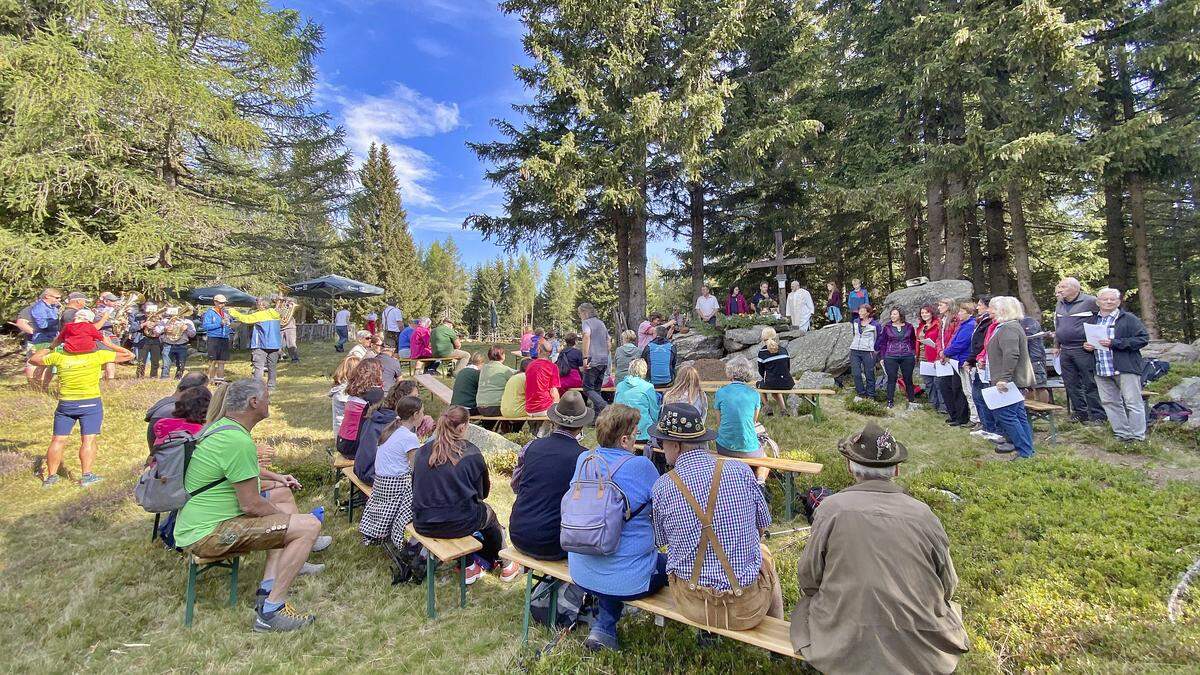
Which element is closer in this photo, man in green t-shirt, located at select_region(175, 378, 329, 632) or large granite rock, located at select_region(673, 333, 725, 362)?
man in green t-shirt, located at select_region(175, 378, 329, 632)

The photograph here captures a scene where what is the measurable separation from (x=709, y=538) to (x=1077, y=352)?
753 cm

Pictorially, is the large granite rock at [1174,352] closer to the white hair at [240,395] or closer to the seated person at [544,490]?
the seated person at [544,490]

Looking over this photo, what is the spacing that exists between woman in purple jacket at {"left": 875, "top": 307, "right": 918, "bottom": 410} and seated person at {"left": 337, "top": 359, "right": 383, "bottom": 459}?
8399 mm

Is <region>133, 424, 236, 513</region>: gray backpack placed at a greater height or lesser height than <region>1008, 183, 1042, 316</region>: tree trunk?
lesser

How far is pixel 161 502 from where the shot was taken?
3.81 meters

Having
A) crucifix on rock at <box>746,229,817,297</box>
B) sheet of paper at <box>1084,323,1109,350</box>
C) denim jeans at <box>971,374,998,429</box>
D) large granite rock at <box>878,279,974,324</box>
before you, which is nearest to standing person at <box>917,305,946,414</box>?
denim jeans at <box>971,374,998,429</box>

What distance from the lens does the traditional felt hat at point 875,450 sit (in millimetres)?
2435

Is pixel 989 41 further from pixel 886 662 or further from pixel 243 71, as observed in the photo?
pixel 243 71

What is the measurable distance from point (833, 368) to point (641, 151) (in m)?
7.65

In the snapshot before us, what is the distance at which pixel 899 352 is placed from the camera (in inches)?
360

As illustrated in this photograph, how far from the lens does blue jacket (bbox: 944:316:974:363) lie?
24.6 feet

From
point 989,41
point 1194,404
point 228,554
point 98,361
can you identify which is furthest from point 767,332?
point 989,41

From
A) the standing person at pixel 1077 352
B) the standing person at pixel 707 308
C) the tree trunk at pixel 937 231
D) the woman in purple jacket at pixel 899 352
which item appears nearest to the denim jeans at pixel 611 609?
the standing person at pixel 1077 352

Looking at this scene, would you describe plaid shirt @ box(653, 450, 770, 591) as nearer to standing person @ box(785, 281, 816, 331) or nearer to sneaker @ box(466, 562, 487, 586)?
sneaker @ box(466, 562, 487, 586)
